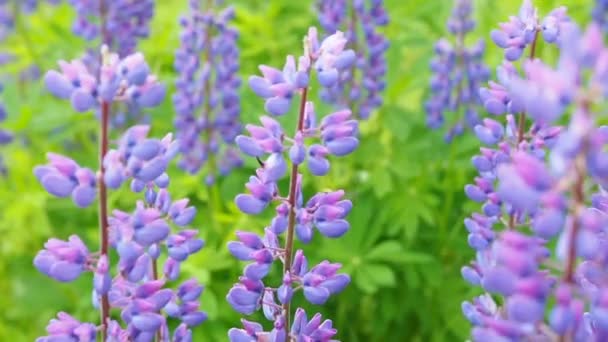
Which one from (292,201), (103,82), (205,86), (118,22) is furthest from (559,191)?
(118,22)

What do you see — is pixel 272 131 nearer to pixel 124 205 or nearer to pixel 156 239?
pixel 156 239

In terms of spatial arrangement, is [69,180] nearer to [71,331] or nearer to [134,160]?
Answer: [134,160]

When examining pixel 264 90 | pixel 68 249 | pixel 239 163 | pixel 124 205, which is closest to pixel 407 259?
pixel 239 163

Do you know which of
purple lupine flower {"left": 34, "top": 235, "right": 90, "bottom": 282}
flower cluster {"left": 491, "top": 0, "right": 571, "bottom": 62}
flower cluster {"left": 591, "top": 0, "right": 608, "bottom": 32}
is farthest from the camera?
flower cluster {"left": 591, "top": 0, "right": 608, "bottom": 32}

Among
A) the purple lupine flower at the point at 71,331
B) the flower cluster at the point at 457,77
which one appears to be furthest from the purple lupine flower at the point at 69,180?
the flower cluster at the point at 457,77

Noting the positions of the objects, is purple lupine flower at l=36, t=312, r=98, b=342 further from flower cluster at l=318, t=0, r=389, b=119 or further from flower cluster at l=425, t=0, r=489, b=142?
flower cluster at l=425, t=0, r=489, b=142

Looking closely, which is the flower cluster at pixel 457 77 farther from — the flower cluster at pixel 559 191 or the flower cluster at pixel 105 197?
the flower cluster at pixel 559 191

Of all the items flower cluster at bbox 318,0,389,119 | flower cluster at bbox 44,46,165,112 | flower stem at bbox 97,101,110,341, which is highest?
flower cluster at bbox 318,0,389,119

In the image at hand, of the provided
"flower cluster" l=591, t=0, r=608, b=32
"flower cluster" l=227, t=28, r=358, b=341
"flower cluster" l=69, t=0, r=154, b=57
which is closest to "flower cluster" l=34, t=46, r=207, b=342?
"flower cluster" l=227, t=28, r=358, b=341
